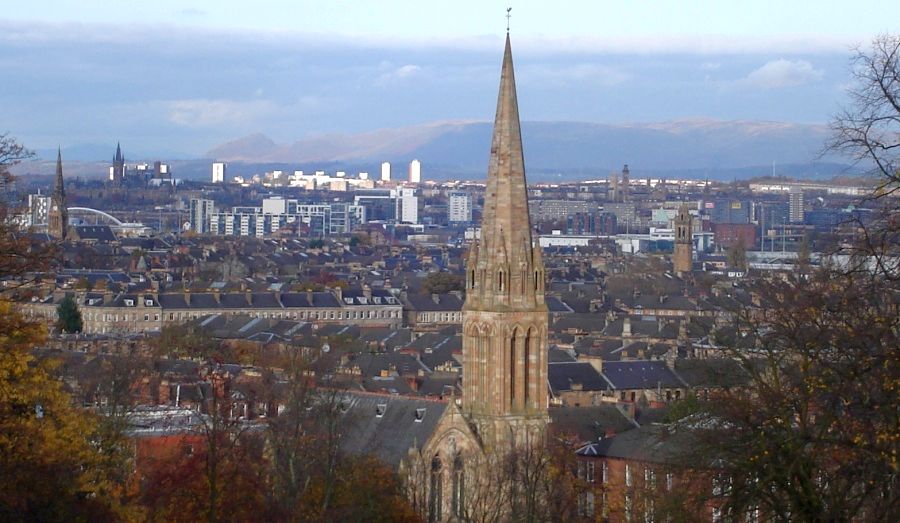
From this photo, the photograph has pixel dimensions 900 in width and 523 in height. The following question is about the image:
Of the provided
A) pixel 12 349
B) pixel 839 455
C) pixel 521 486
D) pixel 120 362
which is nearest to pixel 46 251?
pixel 12 349

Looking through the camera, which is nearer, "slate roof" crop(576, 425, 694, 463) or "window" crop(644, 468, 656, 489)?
"window" crop(644, 468, 656, 489)

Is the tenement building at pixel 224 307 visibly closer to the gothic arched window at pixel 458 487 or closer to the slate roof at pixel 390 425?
the slate roof at pixel 390 425

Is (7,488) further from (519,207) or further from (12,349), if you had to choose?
(519,207)

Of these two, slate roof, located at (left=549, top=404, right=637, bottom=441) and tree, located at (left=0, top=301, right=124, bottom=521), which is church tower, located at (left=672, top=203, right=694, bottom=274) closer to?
slate roof, located at (left=549, top=404, right=637, bottom=441)

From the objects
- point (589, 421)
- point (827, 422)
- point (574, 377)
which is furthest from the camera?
point (574, 377)

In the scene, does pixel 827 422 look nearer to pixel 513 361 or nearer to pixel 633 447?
pixel 513 361

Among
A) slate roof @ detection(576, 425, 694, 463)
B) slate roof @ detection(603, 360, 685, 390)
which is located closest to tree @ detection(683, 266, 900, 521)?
slate roof @ detection(576, 425, 694, 463)

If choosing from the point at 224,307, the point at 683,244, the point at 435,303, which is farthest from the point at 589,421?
the point at 683,244
